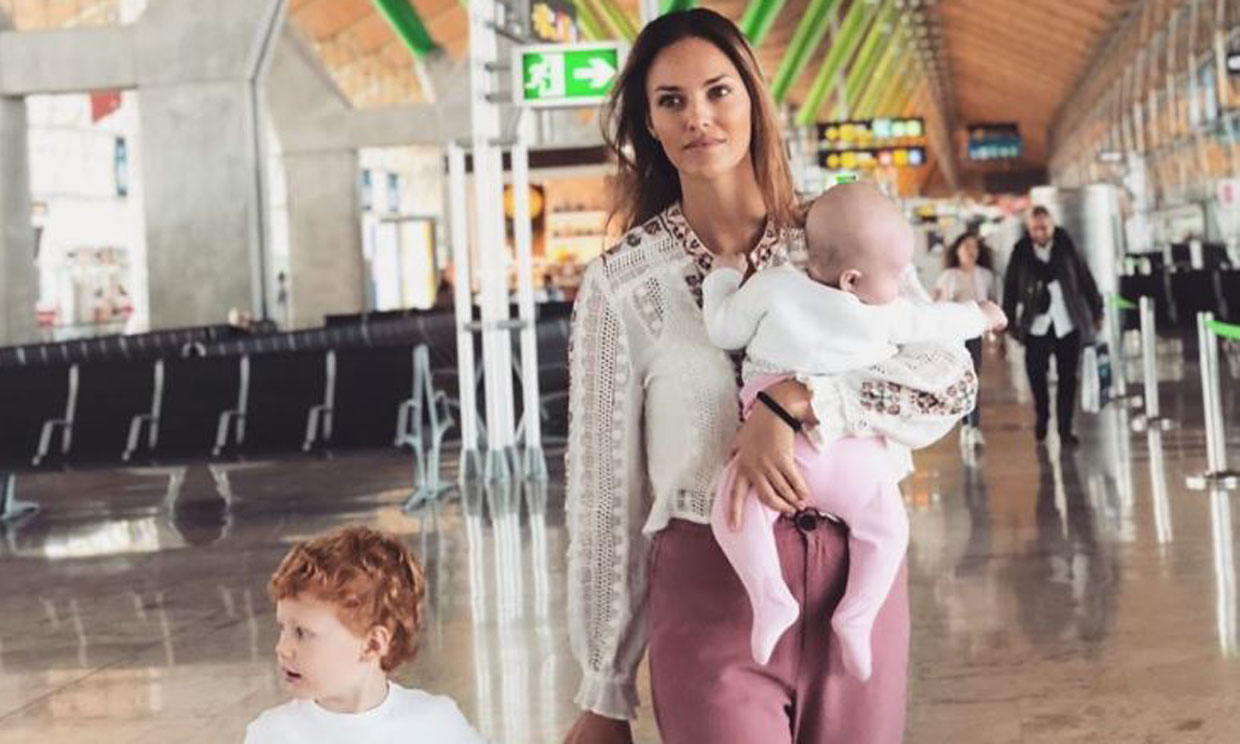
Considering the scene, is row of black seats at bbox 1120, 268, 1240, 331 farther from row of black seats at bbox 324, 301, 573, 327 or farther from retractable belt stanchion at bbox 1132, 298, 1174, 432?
retractable belt stanchion at bbox 1132, 298, 1174, 432

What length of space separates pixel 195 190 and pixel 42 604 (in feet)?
70.1

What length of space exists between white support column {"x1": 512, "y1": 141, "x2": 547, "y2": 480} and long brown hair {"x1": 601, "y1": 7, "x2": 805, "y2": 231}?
11.4 metres

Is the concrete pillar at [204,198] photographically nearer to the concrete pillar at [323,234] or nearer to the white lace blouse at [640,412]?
the concrete pillar at [323,234]

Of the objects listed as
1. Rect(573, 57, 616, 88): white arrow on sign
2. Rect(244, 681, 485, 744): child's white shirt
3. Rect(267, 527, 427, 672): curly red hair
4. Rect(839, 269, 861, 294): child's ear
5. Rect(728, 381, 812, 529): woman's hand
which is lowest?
Rect(244, 681, 485, 744): child's white shirt

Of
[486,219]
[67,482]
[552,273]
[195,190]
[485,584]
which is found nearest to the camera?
[485,584]

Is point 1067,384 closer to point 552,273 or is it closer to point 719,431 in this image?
point 719,431

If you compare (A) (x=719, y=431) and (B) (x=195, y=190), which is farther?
(B) (x=195, y=190)

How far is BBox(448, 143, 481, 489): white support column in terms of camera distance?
14.6m

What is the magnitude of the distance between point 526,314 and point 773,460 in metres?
12.2

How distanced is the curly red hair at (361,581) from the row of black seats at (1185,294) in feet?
78.3

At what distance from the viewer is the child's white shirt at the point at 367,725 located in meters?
2.58

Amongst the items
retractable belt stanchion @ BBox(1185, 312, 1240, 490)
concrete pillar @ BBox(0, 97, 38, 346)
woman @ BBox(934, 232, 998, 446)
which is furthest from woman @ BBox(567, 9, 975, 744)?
concrete pillar @ BBox(0, 97, 38, 346)

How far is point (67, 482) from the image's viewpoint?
17.0m

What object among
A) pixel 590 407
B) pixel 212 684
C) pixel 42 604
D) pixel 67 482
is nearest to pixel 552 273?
pixel 67 482
